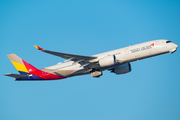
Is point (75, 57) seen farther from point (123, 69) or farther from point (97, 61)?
point (123, 69)

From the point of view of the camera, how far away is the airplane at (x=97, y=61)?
1271 inches

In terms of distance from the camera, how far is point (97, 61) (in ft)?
109

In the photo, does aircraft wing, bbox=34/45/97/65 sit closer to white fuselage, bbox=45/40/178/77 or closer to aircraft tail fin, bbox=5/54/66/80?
white fuselage, bbox=45/40/178/77

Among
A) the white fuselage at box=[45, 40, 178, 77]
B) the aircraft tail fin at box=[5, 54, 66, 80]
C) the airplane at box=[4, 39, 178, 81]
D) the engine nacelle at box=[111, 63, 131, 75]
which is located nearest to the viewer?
the airplane at box=[4, 39, 178, 81]

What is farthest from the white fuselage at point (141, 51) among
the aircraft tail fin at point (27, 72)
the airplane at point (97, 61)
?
the aircraft tail fin at point (27, 72)

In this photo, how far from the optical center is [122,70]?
37500mm

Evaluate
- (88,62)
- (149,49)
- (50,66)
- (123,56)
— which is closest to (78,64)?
(88,62)

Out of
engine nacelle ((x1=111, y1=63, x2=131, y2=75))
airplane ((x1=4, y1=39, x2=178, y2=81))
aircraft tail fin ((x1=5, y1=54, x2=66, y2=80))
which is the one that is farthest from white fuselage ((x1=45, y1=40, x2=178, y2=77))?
aircraft tail fin ((x1=5, y1=54, x2=66, y2=80))

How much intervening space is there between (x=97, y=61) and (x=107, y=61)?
6.71 ft

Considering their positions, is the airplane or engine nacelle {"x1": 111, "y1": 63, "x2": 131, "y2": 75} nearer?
the airplane

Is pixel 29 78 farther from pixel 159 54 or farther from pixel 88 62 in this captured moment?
pixel 159 54

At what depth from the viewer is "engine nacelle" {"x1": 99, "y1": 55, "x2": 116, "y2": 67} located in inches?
1250

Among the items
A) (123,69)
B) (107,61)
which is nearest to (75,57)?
(107,61)

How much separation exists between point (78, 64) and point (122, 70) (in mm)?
8252
